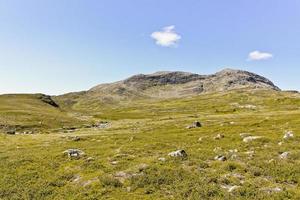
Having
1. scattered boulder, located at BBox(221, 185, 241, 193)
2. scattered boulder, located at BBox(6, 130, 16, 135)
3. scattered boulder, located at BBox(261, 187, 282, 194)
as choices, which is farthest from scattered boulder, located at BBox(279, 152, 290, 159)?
scattered boulder, located at BBox(6, 130, 16, 135)

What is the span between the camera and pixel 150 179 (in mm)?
30312

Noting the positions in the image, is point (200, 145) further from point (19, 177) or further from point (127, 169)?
point (19, 177)

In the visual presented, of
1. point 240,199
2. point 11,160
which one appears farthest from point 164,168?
point 11,160

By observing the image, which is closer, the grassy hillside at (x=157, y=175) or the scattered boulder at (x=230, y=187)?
the scattered boulder at (x=230, y=187)

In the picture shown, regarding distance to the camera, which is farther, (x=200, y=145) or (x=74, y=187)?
(x=200, y=145)

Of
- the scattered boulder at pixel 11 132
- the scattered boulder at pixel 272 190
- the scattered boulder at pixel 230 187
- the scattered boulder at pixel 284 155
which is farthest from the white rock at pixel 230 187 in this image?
the scattered boulder at pixel 11 132

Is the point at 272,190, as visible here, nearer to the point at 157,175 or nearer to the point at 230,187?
the point at 230,187

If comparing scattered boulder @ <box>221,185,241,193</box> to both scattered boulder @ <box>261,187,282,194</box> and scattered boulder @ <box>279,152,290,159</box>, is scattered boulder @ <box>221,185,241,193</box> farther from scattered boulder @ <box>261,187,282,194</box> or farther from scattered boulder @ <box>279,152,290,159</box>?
scattered boulder @ <box>279,152,290,159</box>

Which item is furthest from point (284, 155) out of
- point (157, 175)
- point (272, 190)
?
point (157, 175)

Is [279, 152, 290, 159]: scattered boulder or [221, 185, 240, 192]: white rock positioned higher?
[279, 152, 290, 159]: scattered boulder

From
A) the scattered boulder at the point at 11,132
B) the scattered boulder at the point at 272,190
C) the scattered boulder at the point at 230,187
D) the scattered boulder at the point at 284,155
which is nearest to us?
the scattered boulder at the point at 272,190

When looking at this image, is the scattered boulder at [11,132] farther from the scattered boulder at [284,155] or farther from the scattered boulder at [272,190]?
the scattered boulder at [272,190]

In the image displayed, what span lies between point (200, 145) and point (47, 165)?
17916mm

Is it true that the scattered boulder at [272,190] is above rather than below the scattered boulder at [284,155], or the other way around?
below
